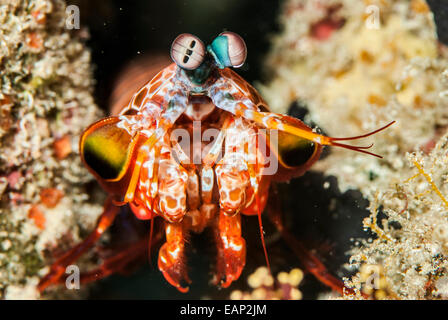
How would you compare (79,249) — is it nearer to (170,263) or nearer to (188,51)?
(170,263)

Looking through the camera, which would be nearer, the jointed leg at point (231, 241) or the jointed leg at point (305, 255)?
the jointed leg at point (231, 241)

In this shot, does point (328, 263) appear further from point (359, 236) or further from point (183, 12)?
point (183, 12)

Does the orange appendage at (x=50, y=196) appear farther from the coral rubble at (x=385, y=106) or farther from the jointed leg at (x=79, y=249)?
the coral rubble at (x=385, y=106)

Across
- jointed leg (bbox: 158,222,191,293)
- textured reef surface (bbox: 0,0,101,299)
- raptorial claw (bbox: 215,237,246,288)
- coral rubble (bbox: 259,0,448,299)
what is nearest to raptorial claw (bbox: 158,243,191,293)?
jointed leg (bbox: 158,222,191,293)

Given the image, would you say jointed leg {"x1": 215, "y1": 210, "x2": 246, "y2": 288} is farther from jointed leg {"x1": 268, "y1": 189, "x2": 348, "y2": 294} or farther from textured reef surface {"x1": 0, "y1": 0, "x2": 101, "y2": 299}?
textured reef surface {"x1": 0, "y1": 0, "x2": 101, "y2": 299}

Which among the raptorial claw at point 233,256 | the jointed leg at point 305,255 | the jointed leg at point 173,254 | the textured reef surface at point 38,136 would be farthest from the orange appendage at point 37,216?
the jointed leg at point 305,255

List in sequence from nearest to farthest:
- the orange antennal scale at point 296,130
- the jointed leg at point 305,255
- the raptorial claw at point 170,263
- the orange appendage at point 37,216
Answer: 1. the orange antennal scale at point 296,130
2. the raptorial claw at point 170,263
3. the jointed leg at point 305,255
4. the orange appendage at point 37,216
